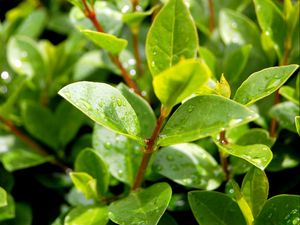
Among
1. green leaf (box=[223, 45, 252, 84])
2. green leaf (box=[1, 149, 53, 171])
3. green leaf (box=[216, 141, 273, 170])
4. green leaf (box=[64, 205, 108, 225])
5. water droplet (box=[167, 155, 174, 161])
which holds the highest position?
green leaf (box=[223, 45, 252, 84])

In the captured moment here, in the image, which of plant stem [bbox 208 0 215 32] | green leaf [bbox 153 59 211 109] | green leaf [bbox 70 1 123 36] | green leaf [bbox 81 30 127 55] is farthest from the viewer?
plant stem [bbox 208 0 215 32]

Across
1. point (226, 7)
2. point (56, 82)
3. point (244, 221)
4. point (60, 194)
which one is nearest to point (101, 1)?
point (56, 82)

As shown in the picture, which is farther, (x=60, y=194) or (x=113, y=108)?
(x=60, y=194)

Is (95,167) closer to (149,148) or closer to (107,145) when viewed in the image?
(107,145)

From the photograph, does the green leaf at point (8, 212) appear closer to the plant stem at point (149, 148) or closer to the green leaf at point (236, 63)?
the plant stem at point (149, 148)

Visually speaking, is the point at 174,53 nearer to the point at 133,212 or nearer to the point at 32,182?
the point at 133,212

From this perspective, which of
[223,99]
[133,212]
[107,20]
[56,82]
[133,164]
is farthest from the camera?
[56,82]

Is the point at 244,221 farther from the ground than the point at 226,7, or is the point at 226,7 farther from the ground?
the point at 226,7

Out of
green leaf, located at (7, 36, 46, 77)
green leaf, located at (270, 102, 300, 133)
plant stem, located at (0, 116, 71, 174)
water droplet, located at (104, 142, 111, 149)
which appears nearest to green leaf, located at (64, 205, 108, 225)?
water droplet, located at (104, 142, 111, 149)

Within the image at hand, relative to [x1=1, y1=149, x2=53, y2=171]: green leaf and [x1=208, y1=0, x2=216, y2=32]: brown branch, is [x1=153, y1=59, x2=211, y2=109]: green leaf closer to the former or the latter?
[x1=1, y1=149, x2=53, y2=171]: green leaf

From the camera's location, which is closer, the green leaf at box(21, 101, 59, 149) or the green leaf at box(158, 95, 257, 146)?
the green leaf at box(158, 95, 257, 146)
